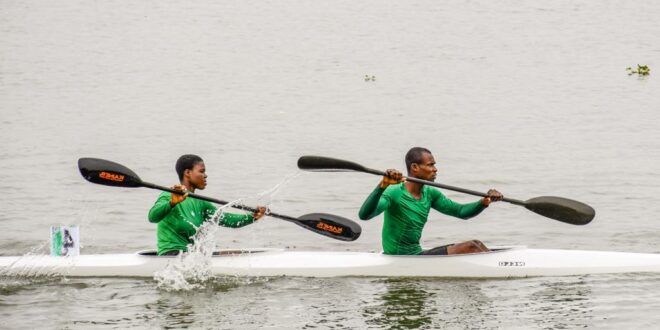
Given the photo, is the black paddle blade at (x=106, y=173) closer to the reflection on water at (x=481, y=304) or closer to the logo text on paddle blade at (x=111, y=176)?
the logo text on paddle blade at (x=111, y=176)

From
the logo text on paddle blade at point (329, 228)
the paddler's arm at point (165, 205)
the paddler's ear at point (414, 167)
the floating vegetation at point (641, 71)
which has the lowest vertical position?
the logo text on paddle blade at point (329, 228)

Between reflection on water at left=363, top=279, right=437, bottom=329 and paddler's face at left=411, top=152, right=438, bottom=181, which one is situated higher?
paddler's face at left=411, top=152, right=438, bottom=181

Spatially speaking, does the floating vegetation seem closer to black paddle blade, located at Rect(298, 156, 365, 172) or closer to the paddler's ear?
black paddle blade, located at Rect(298, 156, 365, 172)

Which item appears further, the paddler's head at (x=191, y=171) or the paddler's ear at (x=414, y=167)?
the paddler's head at (x=191, y=171)

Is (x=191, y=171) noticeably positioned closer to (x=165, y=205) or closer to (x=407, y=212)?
(x=165, y=205)

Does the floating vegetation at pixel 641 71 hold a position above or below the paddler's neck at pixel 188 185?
above

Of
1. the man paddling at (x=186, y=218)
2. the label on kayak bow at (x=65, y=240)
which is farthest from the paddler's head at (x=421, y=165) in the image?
the label on kayak bow at (x=65, y=240)

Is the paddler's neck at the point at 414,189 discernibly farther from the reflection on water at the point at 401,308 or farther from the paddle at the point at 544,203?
the reflection on water at the point at 401,308

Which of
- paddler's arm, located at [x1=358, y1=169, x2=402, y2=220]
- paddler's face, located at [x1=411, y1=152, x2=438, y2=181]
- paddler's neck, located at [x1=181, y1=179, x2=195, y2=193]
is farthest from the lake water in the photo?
paddler's face, located at [x1=411, y1=152, x2=438, y2=181]

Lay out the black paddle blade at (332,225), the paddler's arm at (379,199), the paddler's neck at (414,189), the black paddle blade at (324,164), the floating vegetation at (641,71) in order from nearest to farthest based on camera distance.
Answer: the paddler's arm at (379,199) < the paddler's neck at (414,189) < the black paddle blade at (324,164) < the black paddle blade at (332,225) < the floating vegetation at (641,71)

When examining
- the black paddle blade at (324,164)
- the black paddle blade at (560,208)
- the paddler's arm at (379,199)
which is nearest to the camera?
the paddler's arm at (379,199)

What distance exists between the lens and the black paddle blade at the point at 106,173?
13.9 meters

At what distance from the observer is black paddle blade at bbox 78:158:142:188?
13.9 m

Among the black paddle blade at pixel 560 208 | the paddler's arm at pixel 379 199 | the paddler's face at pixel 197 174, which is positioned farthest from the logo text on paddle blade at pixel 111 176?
the black paddle blade at pixel 560 208
